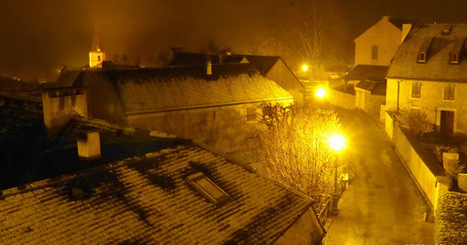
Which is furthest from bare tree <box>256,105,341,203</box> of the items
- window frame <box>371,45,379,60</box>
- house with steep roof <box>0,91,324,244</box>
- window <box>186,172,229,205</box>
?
window frame <box>371,45,379,60</box>

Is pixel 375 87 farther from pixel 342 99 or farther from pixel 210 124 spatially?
pixel 210 124

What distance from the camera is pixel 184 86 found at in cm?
3203

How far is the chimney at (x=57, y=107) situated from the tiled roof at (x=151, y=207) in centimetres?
402

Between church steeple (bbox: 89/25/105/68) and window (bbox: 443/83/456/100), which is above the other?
church steeple (bbox: 89/25/105/68)

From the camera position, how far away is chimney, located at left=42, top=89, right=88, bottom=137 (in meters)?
15.4

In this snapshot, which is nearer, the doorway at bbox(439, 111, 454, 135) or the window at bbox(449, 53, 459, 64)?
the window at bbox(449, 53, 459, 64)

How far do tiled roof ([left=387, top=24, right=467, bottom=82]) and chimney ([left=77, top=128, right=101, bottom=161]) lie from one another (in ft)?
98.2

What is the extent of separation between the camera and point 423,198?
24297 millimetres

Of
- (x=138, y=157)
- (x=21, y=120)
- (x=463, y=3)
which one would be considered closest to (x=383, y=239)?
(x=138, y=157)

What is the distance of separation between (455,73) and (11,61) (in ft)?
194

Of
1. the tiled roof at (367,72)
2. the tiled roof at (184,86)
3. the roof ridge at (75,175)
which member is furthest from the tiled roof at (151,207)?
the tiled roof at (367,72)

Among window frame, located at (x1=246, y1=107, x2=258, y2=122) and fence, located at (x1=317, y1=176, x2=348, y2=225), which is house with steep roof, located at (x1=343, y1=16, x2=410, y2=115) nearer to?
window frame, located at (x1=246, y1=107, x2=258, y2=122)

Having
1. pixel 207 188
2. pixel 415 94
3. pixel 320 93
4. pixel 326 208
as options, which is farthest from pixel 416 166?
pixel 320 93

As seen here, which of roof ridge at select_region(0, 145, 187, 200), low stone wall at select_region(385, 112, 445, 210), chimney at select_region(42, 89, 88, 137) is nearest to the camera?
roof ridge at select_region(0, 145, 187, 200)
